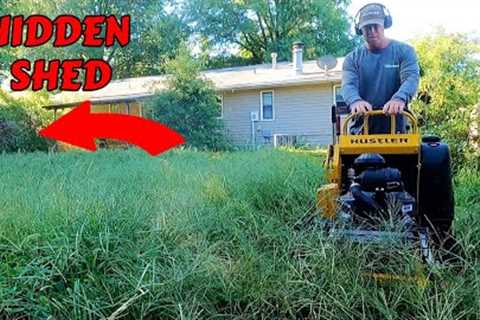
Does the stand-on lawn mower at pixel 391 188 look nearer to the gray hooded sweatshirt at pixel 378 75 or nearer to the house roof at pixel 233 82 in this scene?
the gray hooded sweatshirt at pixel 378 75

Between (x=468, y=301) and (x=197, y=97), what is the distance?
1206 cm

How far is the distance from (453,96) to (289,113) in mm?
8988

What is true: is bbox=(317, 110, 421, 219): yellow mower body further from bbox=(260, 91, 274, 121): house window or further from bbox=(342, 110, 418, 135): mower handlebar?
bbox=(260, 91, 274, 121): house window

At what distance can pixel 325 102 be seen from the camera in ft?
47.8

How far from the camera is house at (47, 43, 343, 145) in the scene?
47.7ft

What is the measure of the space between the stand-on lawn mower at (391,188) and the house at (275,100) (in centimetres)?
1127

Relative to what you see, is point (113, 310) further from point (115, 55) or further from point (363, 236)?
point (115, 55)

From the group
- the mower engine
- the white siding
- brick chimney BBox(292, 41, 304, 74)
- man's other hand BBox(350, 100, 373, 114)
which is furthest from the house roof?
the mower engine

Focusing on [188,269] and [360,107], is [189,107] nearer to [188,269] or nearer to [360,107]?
[360,107]

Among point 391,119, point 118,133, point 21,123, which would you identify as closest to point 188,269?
point 391,119

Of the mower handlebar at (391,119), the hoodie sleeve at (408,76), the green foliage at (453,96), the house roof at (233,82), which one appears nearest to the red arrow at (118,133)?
the house roof at (233,82)

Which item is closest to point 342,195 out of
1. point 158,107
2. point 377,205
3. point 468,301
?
point 377,205

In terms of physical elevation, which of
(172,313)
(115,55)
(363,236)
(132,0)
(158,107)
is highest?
(132,0)

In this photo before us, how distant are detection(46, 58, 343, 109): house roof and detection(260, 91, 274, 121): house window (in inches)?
18.7
